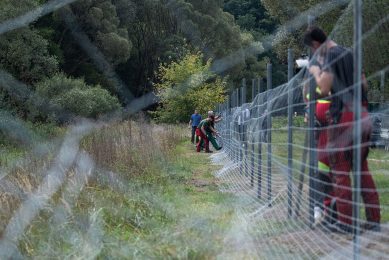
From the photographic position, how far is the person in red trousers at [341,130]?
5.53 metres

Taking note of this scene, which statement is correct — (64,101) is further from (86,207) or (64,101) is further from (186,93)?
(86,207)

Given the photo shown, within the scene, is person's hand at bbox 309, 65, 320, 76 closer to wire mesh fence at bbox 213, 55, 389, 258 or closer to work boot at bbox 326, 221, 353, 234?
wire mesh fence at bbox 213, 55, 389, 258

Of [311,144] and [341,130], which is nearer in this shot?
[341,130]

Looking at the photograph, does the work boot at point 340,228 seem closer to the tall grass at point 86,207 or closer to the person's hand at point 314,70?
the person's hand at point 314,70

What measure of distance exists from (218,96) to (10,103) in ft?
40.8

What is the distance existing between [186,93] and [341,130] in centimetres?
3378

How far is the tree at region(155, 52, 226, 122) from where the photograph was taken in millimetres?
38406

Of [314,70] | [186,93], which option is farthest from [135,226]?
[186,93]

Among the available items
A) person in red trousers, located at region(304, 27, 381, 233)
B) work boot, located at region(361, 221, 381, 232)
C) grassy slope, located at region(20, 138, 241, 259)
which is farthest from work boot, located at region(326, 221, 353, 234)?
grassy slope, located at region(20, 138, 241, 259)

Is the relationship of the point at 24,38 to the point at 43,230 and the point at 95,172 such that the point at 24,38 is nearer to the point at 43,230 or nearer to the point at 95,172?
the point at 95,172

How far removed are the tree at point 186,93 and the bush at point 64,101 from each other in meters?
4.20

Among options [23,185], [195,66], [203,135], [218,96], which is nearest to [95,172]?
[23,185]

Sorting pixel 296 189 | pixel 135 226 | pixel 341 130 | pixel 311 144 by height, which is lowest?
pixel 135 226

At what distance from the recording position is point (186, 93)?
129 ft
